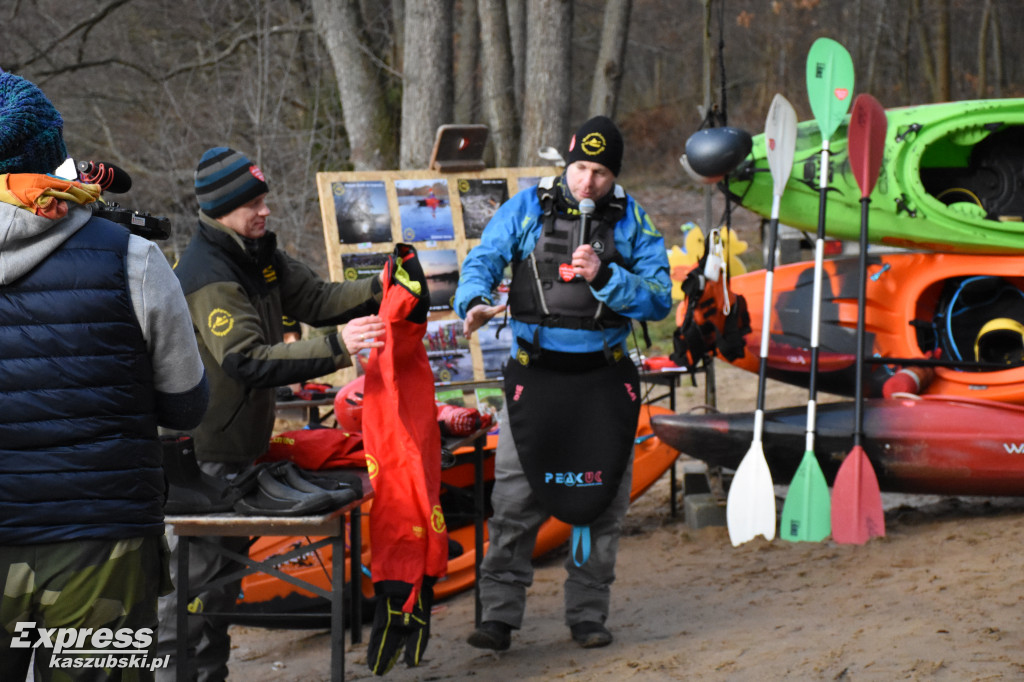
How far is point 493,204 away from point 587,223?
2.06 metres

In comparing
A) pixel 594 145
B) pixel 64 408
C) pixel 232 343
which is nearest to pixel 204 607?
pixel 232 343

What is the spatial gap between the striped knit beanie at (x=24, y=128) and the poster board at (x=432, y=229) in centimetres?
328

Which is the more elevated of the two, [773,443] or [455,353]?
[455,353]

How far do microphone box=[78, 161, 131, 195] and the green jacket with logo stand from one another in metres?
0.43

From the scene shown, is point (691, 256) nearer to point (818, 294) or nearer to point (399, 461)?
point (818, 294)

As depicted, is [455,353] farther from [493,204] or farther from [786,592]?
[786,592]

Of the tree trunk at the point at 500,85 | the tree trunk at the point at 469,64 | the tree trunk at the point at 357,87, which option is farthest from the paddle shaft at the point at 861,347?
the tree trunk at the point at 469,64

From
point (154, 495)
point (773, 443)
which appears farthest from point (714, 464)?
point (154, 495)

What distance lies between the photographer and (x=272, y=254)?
12.0 ft

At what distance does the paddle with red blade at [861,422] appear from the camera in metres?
4.65

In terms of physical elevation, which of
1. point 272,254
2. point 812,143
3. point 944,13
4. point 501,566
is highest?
point 944,13

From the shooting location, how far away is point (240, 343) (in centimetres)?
325

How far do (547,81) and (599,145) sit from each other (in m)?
3.59
